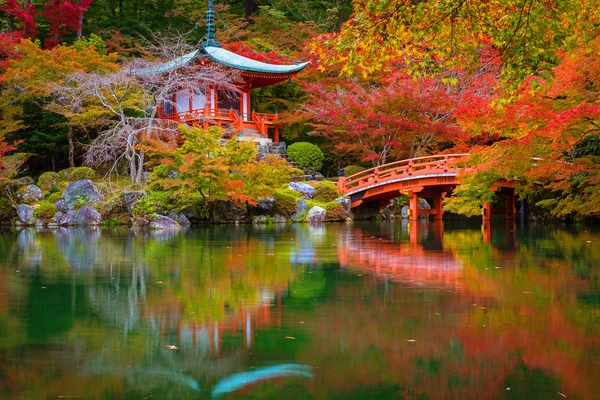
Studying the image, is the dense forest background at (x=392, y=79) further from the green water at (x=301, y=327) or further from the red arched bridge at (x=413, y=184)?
the green water at (x=301, y=327)

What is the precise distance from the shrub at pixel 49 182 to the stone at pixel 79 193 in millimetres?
1222

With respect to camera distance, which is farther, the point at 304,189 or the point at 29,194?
the point at 304,189

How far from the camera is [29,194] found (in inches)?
855

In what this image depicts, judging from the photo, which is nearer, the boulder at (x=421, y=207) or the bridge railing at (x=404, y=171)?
the bridge railing at (x=404, y=171)

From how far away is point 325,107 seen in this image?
2520 centimetres

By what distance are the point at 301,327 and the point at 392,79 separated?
20.0 meters

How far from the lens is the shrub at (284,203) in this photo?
2233 cm

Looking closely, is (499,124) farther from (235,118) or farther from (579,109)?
(235,118)

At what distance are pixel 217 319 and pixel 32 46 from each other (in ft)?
63.6

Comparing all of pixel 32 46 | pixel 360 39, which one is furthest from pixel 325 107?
pixel 360 39

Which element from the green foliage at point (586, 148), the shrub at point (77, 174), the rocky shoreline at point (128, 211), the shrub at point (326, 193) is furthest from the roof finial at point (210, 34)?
the green foliage at point (586, 148)

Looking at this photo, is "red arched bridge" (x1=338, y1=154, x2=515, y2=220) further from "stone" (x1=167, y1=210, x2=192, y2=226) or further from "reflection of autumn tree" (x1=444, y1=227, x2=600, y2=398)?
"reflection of autumn tree" (x1=444, y1=227, x2=600, y2=398)

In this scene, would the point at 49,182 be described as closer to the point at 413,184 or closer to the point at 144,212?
the point at 144,212

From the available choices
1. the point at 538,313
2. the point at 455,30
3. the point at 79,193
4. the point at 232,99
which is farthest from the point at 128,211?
the point at 538,313
